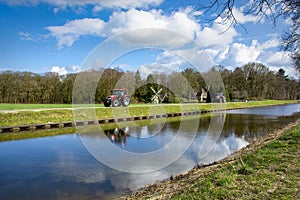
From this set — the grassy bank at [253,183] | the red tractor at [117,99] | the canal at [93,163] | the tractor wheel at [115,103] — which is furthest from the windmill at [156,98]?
the grassy bank at [253,183]

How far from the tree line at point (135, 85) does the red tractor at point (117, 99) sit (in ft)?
6.91

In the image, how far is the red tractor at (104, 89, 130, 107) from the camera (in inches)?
883

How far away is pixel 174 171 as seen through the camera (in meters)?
7.23

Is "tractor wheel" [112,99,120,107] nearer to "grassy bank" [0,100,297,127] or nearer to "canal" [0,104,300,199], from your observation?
"grassy bank" [0,100,297,127]

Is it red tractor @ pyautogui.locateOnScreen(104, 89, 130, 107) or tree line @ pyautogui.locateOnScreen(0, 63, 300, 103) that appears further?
tree line @ pyautogui.locateOnScreen(0, 63, 300, 103)

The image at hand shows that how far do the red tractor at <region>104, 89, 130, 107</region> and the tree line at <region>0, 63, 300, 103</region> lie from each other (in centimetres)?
211

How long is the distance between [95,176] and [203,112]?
1045 inches

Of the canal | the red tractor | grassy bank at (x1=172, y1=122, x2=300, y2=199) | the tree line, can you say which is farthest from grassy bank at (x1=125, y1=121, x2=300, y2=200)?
the red tractor

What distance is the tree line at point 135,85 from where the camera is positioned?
25.3 m

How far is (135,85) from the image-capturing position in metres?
25.7

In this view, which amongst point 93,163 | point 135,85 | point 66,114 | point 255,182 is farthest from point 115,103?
point 255,182

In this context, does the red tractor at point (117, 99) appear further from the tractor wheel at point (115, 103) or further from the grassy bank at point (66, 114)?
the grassy bank at point (66, 114)

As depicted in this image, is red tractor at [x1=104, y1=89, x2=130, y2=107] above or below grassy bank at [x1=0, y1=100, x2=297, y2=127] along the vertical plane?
above

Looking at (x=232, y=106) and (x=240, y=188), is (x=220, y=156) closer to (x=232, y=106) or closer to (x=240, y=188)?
(x=240, y=188)
